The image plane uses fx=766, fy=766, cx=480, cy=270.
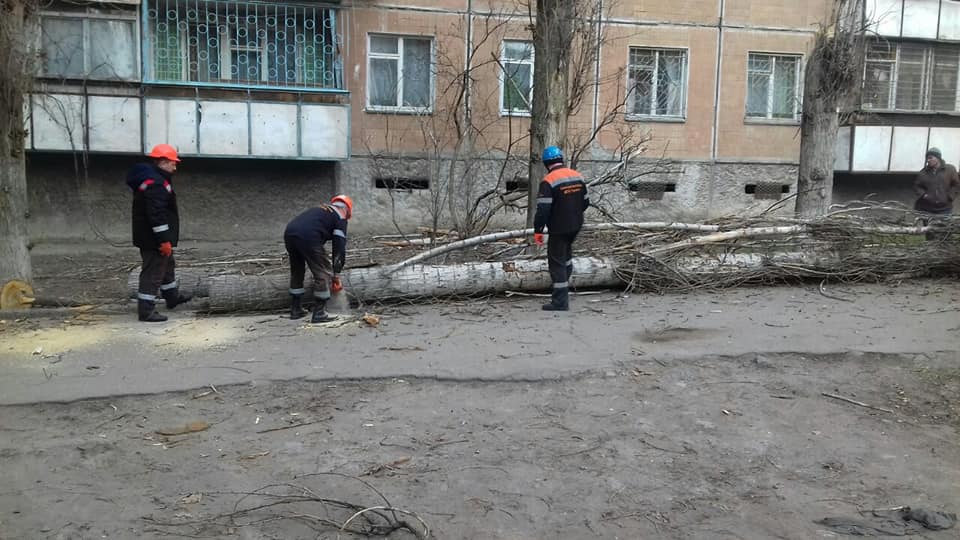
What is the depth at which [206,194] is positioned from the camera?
14.9 metres

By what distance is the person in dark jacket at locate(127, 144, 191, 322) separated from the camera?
7.57 m

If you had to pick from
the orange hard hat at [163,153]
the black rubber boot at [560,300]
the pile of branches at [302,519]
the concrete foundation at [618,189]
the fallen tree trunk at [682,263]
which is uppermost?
the orange hard hat at [163,153]

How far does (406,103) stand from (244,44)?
3288 mm

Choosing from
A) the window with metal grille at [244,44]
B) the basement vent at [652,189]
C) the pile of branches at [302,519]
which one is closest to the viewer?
the pile of branches at [302,519]

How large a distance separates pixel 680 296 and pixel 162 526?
623 centimetres

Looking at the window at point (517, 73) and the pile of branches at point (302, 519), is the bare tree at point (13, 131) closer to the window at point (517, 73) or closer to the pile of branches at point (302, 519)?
the pile of branches at point (302, 519)

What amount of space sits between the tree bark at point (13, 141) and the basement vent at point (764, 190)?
554 inches

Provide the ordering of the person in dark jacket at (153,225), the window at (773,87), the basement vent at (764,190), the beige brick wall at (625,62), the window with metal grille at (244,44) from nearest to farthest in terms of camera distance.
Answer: the person in dark jacket at (153,225)
the window with metal grille at (244,44)
the beige brick wall at (625,62)
the window at (773,87)
the basement vent at (764,190)

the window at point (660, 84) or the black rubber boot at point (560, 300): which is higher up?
the window at point (660, 84)

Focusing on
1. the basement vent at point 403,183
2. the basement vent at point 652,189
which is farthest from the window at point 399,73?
the basement vent at point 652,189

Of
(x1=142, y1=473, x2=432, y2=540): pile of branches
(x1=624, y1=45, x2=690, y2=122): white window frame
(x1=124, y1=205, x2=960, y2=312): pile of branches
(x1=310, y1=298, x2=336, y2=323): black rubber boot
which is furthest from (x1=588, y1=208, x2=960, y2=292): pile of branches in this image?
(x1=624, y1=45, x2=690, y2=122): white window frame

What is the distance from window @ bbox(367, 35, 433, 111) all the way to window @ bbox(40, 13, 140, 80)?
4.38 meters

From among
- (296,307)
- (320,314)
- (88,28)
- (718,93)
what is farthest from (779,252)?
(88,28)

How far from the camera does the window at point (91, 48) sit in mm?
13367
